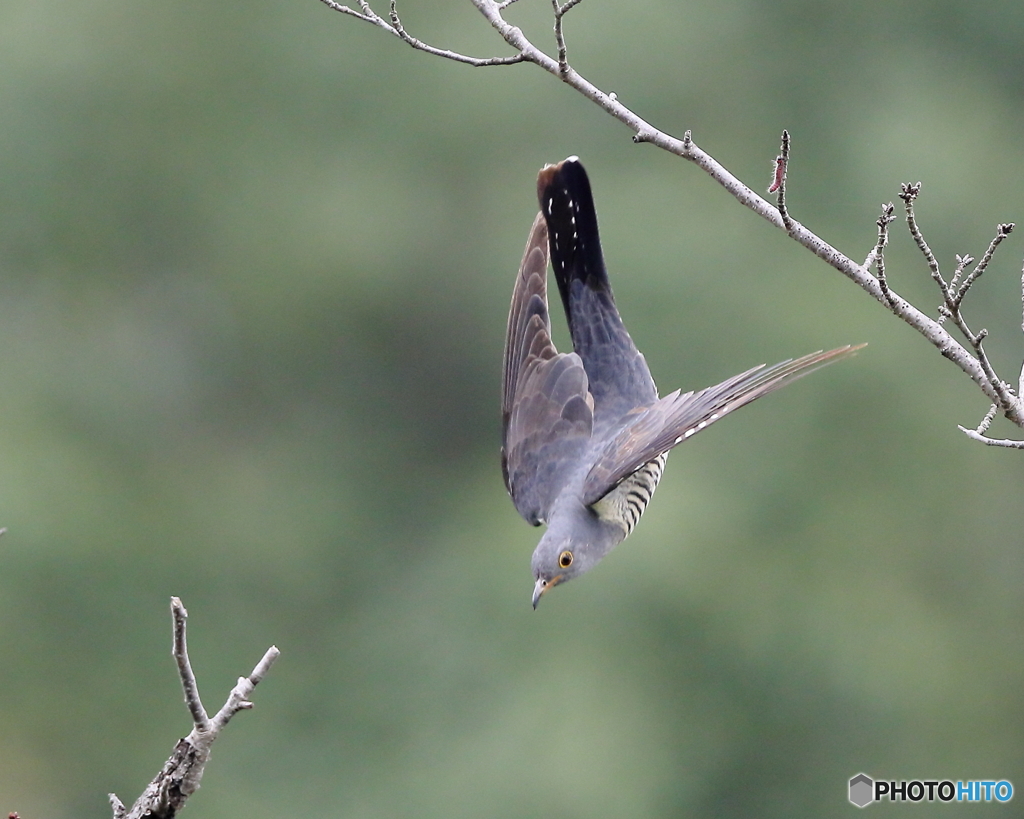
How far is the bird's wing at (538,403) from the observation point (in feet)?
15.0

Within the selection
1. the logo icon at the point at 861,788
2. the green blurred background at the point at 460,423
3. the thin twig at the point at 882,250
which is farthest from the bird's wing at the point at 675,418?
the logo icon at the point at 861,788

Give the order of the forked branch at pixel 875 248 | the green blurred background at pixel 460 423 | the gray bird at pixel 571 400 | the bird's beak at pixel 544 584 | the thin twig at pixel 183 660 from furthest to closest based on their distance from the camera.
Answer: the green blurred background at pixel 460 423
the gray bird at pixel 571 400
the bird's beak at pixel 544 584
the forked branch at pixel 875 248
the thin twig at pixel 183 660

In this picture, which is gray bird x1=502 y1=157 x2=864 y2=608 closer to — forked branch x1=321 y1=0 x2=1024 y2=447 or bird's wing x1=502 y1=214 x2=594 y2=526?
bird's wing x1=502 y1=214 x2=594 y2=526

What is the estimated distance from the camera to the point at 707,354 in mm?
13484

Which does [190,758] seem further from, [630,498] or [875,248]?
[630,498]

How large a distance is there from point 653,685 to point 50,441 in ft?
22.0

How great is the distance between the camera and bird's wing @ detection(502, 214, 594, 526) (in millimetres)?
4559

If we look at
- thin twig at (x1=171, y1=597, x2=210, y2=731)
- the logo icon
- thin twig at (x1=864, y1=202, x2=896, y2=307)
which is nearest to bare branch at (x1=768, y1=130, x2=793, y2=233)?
thin twig at (x1=864, y1=202, x2=896, y2=307)

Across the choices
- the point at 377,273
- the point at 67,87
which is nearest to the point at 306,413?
the point at 377,273

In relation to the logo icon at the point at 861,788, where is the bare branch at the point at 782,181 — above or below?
below

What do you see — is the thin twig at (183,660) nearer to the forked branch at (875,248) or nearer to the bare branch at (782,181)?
the forked branch at (875,248)

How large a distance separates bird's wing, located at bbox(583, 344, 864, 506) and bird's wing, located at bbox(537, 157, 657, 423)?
345 mm

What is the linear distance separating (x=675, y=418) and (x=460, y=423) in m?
12.8

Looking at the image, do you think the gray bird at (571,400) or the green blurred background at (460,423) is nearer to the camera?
the gray bird at (571,400)
